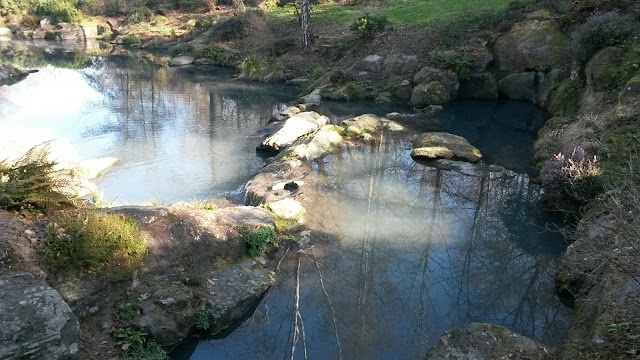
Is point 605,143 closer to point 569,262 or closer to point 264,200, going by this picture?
point 569,262

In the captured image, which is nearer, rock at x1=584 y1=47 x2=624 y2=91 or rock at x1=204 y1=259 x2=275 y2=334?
rock at x1=204 y1=259 x2=275 y2=334

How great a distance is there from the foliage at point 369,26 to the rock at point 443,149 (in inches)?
445

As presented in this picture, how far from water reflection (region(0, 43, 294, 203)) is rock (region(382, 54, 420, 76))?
4408 millimetres

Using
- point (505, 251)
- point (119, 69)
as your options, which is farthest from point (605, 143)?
point (119, 69)

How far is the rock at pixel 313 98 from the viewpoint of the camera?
1955 cm

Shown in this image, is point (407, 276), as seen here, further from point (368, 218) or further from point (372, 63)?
point (372, 63)

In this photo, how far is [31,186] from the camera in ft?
21.2

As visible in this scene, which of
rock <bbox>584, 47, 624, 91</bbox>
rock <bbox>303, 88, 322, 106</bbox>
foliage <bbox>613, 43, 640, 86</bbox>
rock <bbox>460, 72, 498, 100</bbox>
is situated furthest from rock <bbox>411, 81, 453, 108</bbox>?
foliage <bbox>613, 43, 640, 86</bbox>

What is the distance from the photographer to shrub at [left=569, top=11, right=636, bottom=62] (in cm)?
1346

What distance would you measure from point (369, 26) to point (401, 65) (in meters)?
3.52

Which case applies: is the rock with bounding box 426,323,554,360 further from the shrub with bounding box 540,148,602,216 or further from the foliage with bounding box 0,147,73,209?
the foliage with bounding box 0,147,73,209

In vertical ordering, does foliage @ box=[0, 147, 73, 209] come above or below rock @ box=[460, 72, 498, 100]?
below

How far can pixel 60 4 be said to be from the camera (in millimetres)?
42750

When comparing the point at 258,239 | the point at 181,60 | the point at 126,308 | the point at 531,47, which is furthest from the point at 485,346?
the point at 181,60
